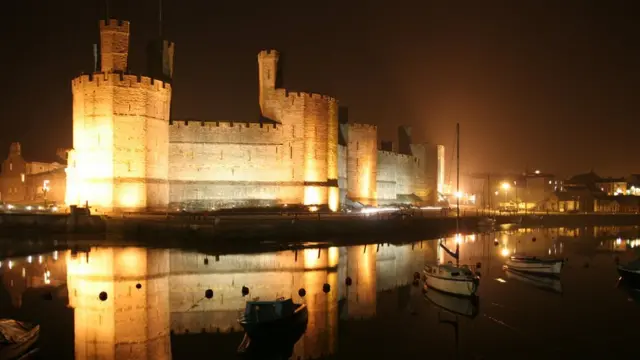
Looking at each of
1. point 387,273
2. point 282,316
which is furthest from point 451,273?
point 282,316

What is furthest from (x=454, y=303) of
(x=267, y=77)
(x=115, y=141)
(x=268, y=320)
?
(x=267, y=77)

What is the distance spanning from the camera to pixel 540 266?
23375mm

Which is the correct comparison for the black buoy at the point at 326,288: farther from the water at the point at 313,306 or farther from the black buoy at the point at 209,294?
the black buoy at the point at 209,294

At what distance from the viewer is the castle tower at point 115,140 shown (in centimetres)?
3356

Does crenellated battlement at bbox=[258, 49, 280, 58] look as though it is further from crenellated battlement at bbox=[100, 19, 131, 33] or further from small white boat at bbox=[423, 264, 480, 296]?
small white boat at bbox=[423, 264, 480, 296]

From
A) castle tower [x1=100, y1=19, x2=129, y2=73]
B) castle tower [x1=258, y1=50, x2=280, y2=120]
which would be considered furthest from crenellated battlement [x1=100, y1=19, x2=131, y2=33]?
castle tower [x1=258, y1=50, x2=280, y2=120]

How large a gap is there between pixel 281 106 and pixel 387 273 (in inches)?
767

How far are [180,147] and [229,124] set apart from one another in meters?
3.65

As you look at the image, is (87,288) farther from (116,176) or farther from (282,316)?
(116,176)

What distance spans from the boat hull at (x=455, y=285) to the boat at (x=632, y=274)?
25.5 feet

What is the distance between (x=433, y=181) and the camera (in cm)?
6775

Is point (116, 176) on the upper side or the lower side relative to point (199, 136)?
lower

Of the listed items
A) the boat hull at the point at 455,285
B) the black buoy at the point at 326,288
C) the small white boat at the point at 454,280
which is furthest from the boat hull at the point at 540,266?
the black buoy at the point at 326,288

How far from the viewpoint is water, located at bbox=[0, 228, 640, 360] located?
43.3ft
